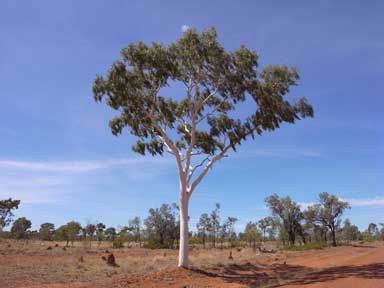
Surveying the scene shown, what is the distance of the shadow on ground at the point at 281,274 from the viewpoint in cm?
1754

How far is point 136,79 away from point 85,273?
37.2 ft

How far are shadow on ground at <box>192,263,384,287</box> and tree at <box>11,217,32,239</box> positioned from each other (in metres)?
87.9

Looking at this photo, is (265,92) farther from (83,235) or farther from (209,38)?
(83,235)

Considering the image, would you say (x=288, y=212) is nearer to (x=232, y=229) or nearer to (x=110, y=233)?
(x=232, y=229)

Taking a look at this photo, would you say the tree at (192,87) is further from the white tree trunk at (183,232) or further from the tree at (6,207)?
the tree at (6,207)

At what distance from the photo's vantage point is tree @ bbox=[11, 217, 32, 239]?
9934 centimetres

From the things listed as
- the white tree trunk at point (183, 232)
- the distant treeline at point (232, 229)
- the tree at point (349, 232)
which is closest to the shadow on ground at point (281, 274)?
the white tree trunk at point (183, 232)

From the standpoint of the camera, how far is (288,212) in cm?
6288

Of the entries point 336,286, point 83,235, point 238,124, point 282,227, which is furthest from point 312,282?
point 83,235

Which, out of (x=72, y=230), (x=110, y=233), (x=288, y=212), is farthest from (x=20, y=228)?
(x=288, y=212)

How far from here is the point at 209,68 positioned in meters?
22.8

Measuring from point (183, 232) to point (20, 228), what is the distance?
307 feet

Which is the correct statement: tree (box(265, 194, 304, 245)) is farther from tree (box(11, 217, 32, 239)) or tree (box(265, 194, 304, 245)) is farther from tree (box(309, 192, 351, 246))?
tree (box(11, 217, 32, 239))

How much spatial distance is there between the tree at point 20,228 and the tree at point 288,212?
6729cm
